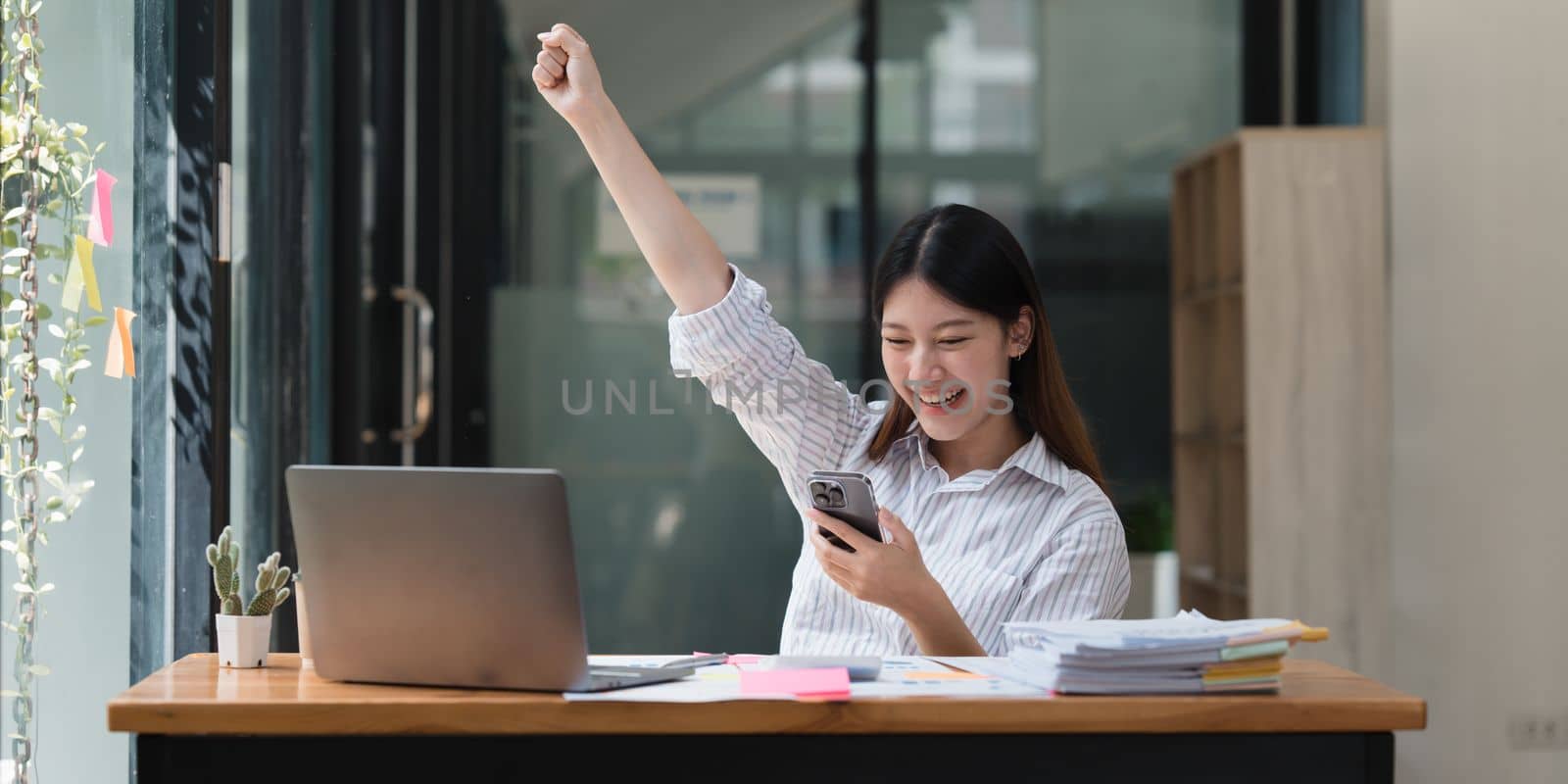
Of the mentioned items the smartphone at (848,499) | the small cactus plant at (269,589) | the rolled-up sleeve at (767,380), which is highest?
the rolled-up sleeve at (767,380)

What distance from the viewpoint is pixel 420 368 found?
11.3 feet

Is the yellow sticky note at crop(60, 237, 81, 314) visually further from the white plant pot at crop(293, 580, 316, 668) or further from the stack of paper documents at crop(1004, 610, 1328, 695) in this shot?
the stack of paper documents at crop(1004, 610, 1328, 695)

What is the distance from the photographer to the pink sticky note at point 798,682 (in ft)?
4.63

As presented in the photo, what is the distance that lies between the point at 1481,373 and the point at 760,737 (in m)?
2.88

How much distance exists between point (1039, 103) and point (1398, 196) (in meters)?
0.92

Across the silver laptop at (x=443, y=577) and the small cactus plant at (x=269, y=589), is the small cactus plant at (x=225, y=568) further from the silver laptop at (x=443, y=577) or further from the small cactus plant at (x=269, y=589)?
the silver laptop at (x=443, y=577)

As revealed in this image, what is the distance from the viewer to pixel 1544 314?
3629 mm

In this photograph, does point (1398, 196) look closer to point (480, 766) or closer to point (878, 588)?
point (878, 588)

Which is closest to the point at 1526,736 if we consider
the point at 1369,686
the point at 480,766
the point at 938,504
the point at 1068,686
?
the point at 938,504

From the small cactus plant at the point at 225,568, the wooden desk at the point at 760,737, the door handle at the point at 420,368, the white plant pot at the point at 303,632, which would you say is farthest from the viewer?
the door handle at the point at 420,368

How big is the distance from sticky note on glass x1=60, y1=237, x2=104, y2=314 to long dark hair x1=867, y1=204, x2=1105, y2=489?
109 centimetres

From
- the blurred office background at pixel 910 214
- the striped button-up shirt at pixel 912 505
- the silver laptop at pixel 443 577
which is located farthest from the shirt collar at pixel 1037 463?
the blurred office background at pixel 910 214

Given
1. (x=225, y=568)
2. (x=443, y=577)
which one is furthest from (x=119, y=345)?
(x=443, y=577)

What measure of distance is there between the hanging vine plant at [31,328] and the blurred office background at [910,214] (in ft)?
4.23
